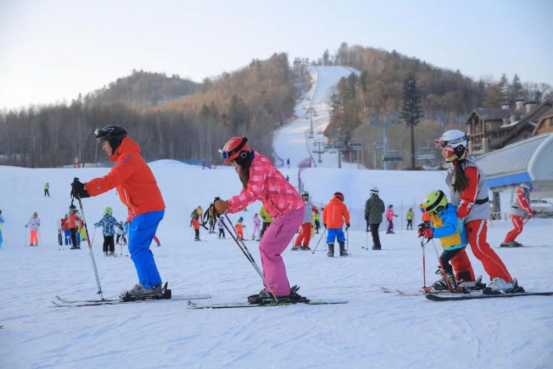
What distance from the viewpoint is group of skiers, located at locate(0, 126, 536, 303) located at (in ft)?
16.4

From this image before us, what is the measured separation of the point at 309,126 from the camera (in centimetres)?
12481

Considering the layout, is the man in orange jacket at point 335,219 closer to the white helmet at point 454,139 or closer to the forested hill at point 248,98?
the white helmet at point 454,139

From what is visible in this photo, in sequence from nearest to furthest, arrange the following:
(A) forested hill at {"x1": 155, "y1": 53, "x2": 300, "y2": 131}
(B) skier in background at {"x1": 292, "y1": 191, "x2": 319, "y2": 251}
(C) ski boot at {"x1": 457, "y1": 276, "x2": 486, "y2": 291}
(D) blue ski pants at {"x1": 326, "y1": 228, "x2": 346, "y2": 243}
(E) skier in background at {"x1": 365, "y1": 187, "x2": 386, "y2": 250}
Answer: (C) ski boot at {"x1": 457, "y1": 276, "x2": 486, "y2": 291}
(D) blue ski pants at {"x1": 326, "y1": 228, "x2": 346, "y2": 243}
(B) skier in background at {"x1": 292, "y1": 191, "x2": 319, "y2": 251}
(E) skier in background at {"x1": 365, "y1": 187, "x2": 386, "y2": 250}
(A) forested hill at {"x1": 155, "y1": 53, "x2": 300, "y2": 131}

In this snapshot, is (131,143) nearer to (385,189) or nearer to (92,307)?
(92,307)

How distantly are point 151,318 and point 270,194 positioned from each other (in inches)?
60.5

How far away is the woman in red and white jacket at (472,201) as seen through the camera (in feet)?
16.8

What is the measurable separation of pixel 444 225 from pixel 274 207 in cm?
166

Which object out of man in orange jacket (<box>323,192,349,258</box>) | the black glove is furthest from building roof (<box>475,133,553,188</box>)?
the black glove

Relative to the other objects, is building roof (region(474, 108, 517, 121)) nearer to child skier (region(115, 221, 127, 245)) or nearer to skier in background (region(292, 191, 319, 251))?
skier in background (region(292, 191, 319, 251))

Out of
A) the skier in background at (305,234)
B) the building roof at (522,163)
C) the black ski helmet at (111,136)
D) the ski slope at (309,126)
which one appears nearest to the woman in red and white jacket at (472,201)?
the black ski helmet at (111,136)

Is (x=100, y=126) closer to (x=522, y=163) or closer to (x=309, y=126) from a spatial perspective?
(x=309, y=126)

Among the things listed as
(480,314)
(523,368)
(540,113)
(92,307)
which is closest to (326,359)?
(523,368)

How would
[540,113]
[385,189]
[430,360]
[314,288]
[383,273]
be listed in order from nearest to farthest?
1. [430,360]
2. [314,288]
3. [383,273]
4. [385,189]
5. [540,113]

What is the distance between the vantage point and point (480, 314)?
422 centimetres
